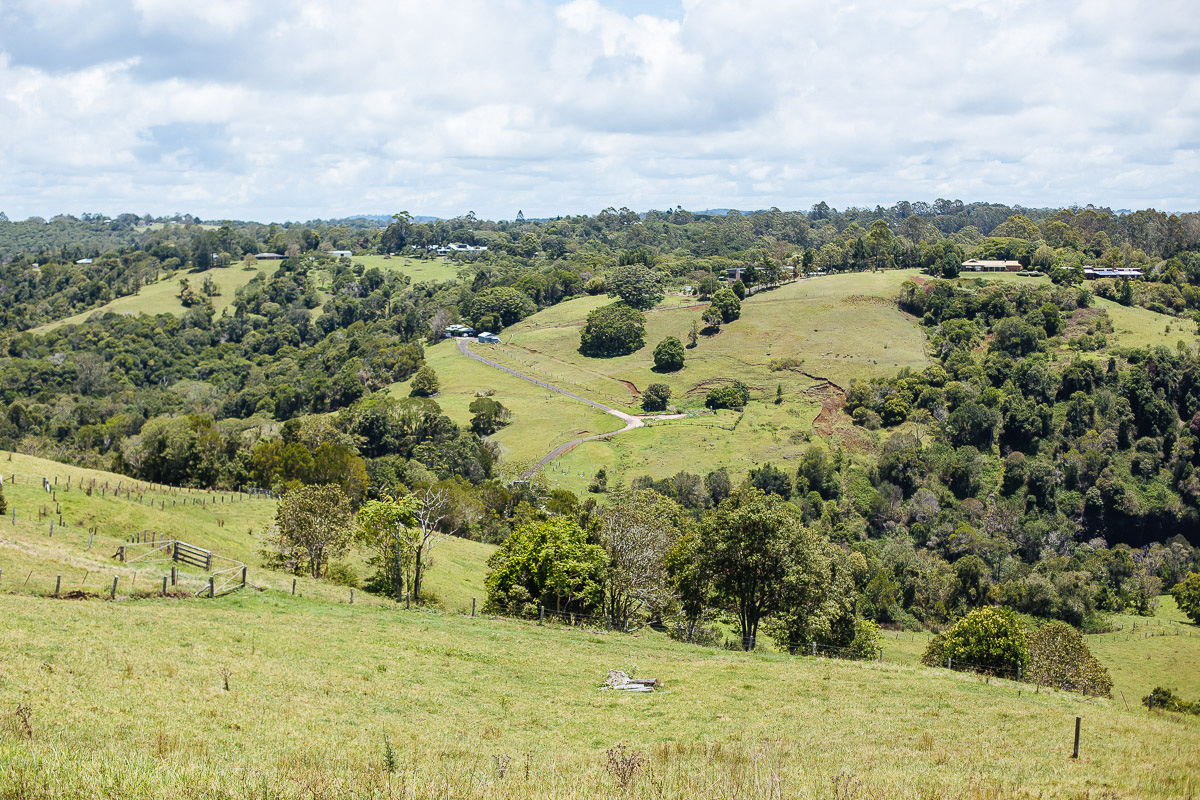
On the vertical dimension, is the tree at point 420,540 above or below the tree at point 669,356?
below

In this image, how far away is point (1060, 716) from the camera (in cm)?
2012

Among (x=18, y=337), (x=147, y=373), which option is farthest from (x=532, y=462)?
(x=18, y=337)

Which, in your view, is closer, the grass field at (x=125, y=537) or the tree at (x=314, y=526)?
the grass field at (x=125, y=537)

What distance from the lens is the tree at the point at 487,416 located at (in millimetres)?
106250

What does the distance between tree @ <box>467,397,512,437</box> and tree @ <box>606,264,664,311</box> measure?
5105 cm

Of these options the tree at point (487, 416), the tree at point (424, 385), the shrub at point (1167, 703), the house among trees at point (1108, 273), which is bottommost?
the shrub at point (1167, 703)

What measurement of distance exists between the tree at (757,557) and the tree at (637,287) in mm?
115413

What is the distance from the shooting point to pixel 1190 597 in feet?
242

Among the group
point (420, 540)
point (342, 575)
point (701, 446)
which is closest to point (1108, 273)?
point (701, 446)

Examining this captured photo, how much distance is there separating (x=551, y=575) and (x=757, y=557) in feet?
34.4

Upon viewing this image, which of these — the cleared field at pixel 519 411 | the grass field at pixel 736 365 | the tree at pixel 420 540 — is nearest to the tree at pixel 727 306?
the grass field at pixel 736 365

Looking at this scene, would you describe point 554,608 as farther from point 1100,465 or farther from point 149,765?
point 1100,465

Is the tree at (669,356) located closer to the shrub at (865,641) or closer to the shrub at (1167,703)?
the shrub at (865,641)

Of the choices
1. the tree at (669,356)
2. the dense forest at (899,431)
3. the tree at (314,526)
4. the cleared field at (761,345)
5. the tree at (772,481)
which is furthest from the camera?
the tree at (669,356)
